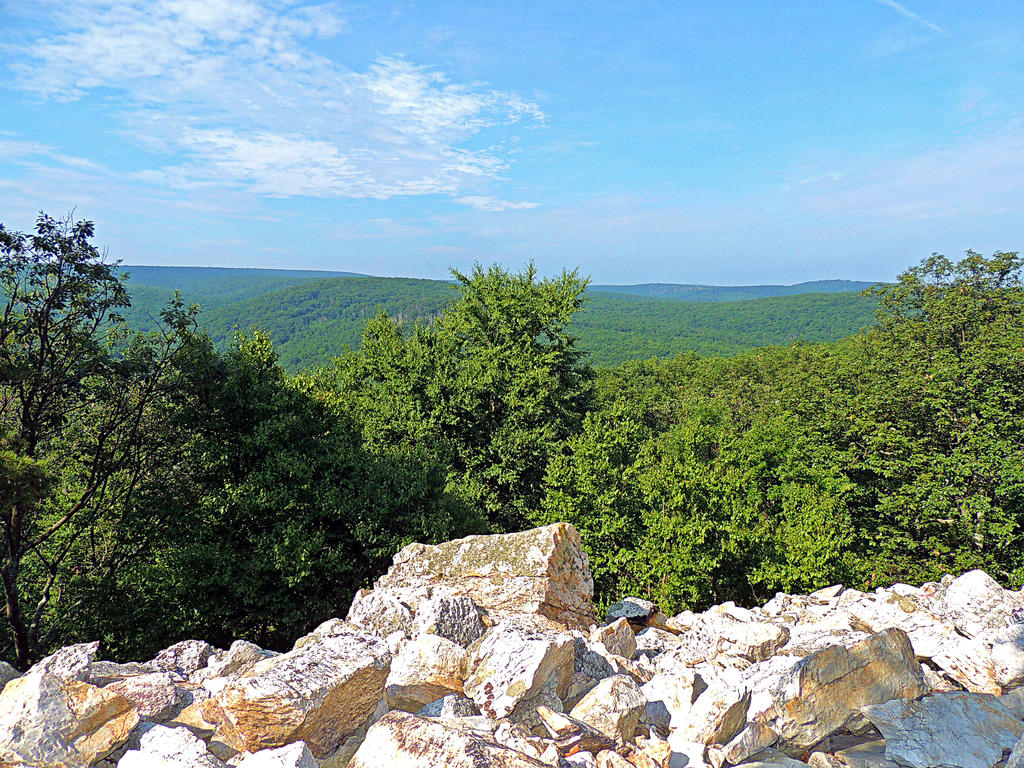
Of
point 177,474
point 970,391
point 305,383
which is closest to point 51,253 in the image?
point 177,474

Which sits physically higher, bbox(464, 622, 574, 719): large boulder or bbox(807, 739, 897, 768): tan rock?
bbox(464, 622, 574, 719): large boulder

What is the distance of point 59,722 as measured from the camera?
549 cm

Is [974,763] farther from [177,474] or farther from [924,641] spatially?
[177,474]

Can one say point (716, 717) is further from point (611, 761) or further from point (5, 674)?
point (5, 674)

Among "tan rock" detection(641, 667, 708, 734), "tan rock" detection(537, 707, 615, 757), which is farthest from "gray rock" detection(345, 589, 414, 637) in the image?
"tan rock" detection(641, 667, 708, 734)

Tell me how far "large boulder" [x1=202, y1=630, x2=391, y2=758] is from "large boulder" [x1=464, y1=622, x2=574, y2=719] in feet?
3.72

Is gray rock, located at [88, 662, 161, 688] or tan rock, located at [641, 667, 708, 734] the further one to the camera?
gray rock, located at [88, 662, 161, 688]

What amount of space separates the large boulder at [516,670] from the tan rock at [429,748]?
111 cm

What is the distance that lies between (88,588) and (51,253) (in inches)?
350

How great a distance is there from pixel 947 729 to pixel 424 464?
16.0 metres

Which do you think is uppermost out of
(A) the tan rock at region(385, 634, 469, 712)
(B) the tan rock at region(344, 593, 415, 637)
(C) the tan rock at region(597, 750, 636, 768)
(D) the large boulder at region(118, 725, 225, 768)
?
(D) the large boulder at region(118, 725, 225, 768)

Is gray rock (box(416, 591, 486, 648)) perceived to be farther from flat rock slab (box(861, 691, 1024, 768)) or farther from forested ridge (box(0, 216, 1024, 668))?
forested ridge (box(0, 216, 1024, 668))

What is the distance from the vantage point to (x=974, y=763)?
5.54 metres

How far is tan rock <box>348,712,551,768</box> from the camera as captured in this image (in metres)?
4.50
